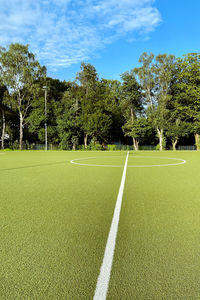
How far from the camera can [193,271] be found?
1.98 meters

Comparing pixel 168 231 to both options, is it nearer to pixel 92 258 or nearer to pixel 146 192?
pixel 92 258

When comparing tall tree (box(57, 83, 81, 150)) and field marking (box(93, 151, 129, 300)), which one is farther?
tall tree (box(57, 83, 81, 150))

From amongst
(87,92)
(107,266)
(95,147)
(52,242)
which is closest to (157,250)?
(107,266)

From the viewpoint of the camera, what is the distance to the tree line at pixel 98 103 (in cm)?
3481

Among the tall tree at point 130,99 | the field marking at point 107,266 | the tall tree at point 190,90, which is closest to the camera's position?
the field marking at point 107,266

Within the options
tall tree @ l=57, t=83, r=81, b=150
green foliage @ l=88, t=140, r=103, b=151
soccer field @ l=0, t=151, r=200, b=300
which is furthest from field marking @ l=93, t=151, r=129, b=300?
tall tree @ l=57, t=83, r=81, b=150

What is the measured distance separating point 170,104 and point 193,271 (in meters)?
38.0

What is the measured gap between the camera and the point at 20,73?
35.6 meters

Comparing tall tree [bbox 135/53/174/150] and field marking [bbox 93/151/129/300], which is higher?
tall tree [bbox 135/53/174/150]

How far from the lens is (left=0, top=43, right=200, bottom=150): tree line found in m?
34.8

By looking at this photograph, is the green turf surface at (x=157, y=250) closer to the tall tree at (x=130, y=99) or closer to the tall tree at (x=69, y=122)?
the tall tree at (x=69, y=122)

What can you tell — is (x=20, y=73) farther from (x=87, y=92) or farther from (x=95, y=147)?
(x=95, y=147)

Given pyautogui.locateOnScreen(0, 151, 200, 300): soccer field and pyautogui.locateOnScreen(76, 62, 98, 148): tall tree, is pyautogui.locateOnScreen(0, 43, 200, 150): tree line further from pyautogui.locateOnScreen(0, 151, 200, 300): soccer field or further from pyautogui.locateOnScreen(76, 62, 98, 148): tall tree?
pyautogui.locateOnScreen(0, 151, 200, 300): soccer field

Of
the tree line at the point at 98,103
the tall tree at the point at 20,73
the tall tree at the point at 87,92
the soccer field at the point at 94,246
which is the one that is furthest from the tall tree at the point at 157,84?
the soccer field at the point at 94,246
